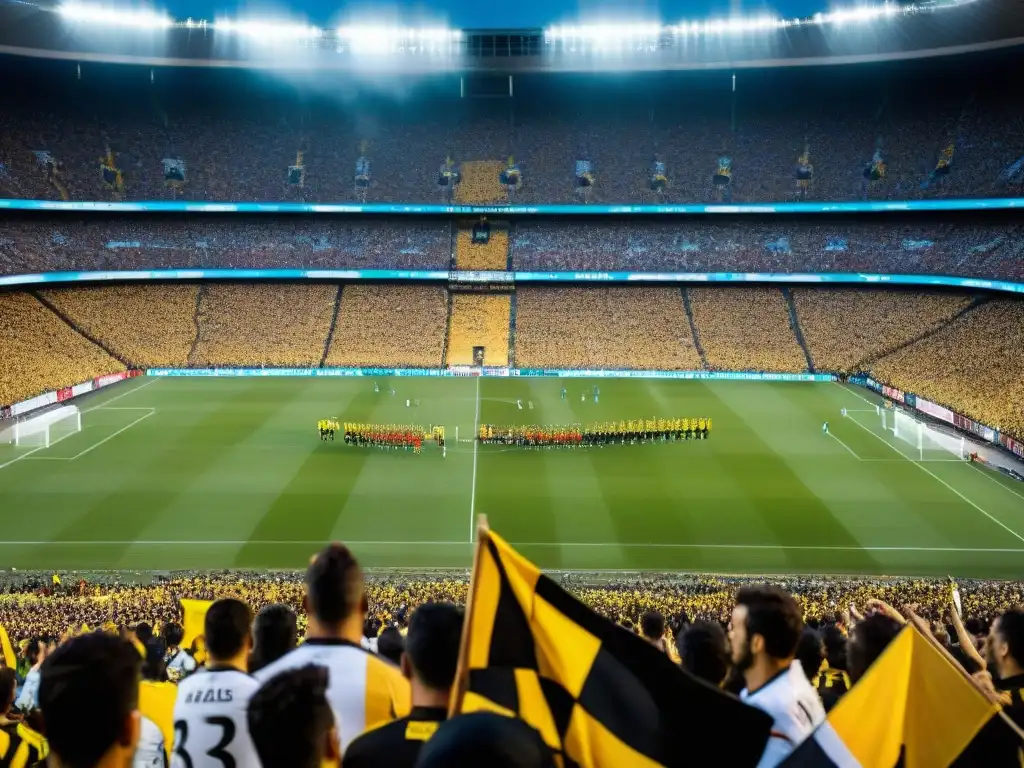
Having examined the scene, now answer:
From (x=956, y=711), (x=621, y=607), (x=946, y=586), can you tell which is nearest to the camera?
(x=956, y=711)

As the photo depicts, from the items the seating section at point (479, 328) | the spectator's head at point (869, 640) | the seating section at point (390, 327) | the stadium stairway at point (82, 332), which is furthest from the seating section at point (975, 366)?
the stadium stairway at point (82, 332)

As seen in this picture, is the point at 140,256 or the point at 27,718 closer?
the point at 27,718

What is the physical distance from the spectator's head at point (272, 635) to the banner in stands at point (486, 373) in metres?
45.3

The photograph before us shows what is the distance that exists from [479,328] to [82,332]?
2439cm

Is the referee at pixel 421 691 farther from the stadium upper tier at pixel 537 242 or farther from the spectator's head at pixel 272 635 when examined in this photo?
the stadium upper tier at pixel 537 242

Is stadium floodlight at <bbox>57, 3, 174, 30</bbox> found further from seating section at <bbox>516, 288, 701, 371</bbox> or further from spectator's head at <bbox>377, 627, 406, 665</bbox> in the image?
spectator's head at <bbox>377, 627, 406, 665</bbox>

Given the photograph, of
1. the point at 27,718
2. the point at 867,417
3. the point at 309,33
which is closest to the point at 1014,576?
the point at 867,417

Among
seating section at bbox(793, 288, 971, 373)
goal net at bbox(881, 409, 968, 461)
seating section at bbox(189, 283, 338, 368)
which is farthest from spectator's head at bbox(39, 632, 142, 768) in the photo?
seating section at bbox(793, 288, 971, 373)

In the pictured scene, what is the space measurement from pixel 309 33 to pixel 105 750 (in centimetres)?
6765

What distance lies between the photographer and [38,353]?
4338 cm

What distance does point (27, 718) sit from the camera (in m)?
5.54

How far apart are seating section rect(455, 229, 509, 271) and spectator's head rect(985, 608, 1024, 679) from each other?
54.7m

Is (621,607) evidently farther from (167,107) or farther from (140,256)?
(167,107)

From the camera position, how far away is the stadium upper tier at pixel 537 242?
53.4m
